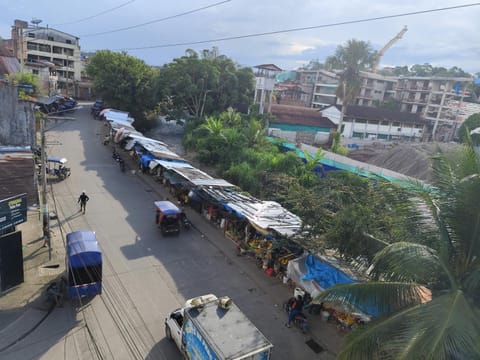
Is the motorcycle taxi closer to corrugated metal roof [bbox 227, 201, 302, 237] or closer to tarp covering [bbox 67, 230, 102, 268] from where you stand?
Result: tarp covering [bbox 67, 230, 102, 268]

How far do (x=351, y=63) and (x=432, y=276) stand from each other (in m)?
47.2

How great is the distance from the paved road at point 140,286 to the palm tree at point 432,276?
523 centimetres

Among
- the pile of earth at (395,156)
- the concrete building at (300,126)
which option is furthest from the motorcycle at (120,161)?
the concrete building at (300,126)

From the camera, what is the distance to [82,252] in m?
11.6

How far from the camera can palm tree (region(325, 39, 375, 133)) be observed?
47.9 m

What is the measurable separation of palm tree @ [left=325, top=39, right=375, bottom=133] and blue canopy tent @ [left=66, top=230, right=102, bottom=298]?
44758 millimetres

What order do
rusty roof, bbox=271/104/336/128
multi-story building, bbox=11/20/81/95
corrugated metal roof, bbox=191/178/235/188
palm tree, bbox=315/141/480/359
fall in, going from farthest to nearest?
multi-story building, bbox=11/20/81/95, rusty roof, bbox=271/104/336/128, corrugated metal roof, bbox=191/178/235/188, palm tree, bbox=315/141/480/359

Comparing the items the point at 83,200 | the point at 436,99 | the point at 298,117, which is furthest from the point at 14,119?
the point at 436,99

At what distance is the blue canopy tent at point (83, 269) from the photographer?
37.7ft

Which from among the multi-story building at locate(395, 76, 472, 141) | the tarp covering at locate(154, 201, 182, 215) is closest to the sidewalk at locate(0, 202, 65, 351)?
the tarp covering at locate(154, 201, 182, 215)

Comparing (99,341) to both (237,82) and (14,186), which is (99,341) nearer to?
(14,186)

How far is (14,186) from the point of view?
16719 mm

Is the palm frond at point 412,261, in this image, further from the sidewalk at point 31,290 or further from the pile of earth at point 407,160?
the pile of earth at point 407,160

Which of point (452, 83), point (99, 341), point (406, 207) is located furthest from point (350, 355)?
point (452, 83)
